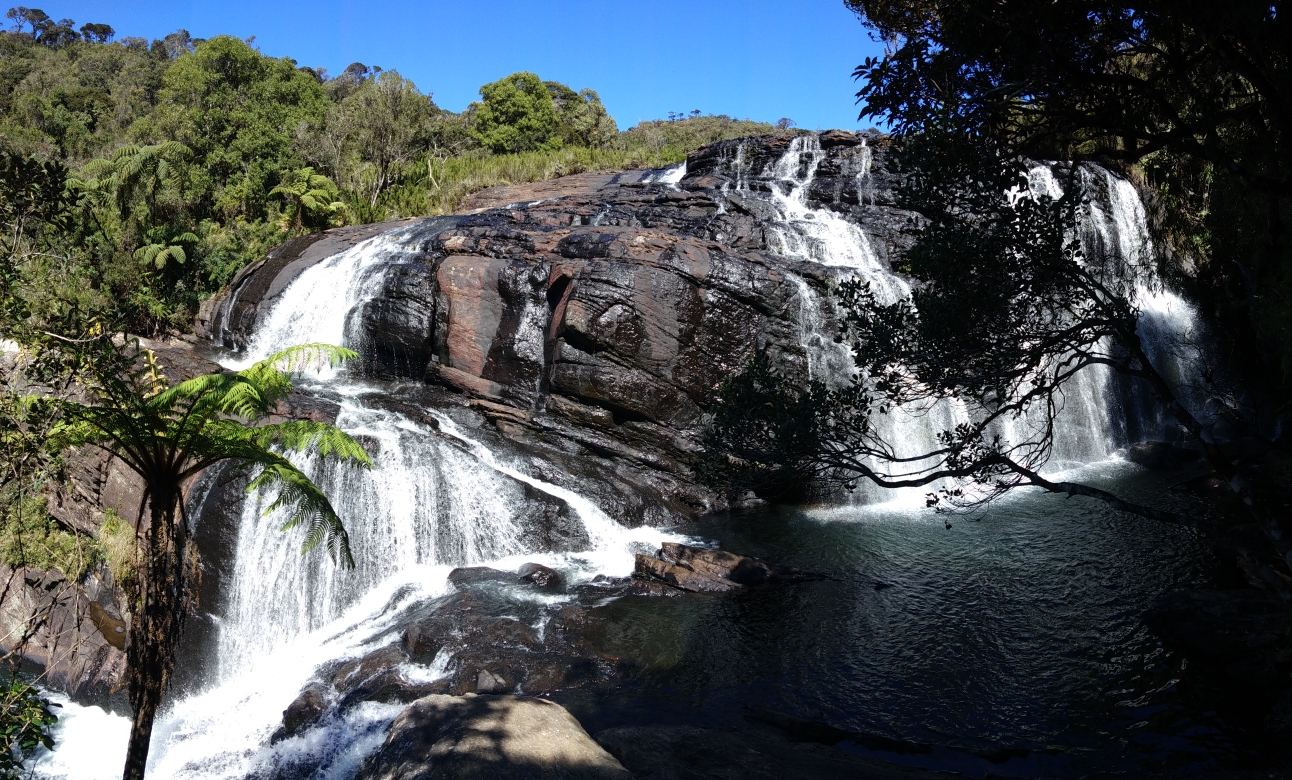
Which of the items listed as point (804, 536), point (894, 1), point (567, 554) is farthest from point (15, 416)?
point (804, 536)

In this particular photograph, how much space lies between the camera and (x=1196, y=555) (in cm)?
1228

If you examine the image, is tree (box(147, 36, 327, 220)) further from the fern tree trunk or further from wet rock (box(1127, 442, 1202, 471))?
wet rock (box(1127, 442, 1202, 471))

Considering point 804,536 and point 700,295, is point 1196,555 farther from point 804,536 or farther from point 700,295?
point 700,295

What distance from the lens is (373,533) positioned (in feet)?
41.3

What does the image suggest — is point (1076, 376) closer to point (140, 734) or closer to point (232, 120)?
point (140, 734)

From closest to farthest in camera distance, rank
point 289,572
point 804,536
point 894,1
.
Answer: point 894,1 → point 289,572 → point 804,536

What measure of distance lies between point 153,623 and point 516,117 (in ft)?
132

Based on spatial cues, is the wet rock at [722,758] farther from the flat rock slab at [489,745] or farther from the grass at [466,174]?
the grass at [466,174]

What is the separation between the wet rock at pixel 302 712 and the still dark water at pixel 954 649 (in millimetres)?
2940

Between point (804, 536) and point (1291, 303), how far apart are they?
848 centimetres

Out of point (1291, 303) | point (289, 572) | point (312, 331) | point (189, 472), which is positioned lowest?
point (289, 572)

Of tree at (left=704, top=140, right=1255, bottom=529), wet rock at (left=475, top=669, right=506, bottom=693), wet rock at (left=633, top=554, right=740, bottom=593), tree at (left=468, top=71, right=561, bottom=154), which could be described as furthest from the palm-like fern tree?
tree at (left=468, top=71, right=561, bottom=154)

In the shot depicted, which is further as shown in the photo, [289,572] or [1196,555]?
[1196,555]

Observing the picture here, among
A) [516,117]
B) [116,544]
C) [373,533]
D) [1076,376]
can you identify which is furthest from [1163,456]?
[516,117]
